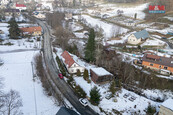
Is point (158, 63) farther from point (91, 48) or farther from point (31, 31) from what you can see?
point (31, 31)

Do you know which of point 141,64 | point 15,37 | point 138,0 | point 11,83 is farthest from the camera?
point 138,0

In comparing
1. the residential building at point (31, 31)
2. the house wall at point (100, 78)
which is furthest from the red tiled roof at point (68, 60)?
the residential building at point (31, 31)

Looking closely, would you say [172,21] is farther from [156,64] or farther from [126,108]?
[126,108]

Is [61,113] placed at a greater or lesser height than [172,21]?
lesser

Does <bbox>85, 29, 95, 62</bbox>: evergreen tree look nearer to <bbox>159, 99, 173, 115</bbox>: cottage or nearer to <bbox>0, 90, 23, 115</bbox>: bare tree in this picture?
<bbox>0, 90, 23, 115</bbox>: bare tree

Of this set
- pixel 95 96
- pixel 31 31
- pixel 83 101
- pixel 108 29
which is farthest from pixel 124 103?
pixel 108 29

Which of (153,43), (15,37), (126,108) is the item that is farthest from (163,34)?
(15,37)
